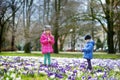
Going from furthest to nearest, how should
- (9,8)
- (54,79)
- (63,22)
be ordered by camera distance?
(9,8) → (63,22) → (54,79)

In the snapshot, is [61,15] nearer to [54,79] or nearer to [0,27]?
[0,27]

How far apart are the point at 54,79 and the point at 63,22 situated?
33951mm

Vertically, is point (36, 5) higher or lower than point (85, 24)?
higher

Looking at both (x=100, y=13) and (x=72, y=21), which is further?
(x=100, y=13)

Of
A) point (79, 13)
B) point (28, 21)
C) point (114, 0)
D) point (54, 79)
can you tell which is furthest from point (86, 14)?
point (54, 79)

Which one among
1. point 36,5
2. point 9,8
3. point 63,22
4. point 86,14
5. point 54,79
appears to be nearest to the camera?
point 54,79

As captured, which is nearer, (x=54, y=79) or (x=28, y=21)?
(x=54, y=79)

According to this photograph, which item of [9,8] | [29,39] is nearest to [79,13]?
[29,39]

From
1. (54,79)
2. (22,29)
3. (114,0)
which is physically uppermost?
(114,0)

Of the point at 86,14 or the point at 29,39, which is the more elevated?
the point at 86,14

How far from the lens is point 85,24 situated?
4481cm

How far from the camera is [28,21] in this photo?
43.6 m

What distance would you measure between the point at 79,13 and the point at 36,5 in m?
7.53

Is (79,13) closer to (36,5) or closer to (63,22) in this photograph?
(63,22)
